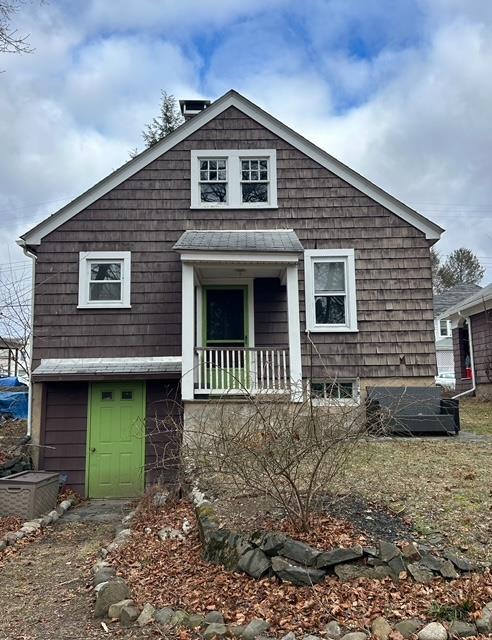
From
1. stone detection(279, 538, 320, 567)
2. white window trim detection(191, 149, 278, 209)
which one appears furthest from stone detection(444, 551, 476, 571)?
white window trim detection(191, 149, 278, 209)

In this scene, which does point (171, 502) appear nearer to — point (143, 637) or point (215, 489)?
point (215, 489)

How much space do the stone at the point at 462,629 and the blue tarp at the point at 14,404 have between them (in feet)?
48.0

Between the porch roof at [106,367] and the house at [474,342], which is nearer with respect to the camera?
the porch roof at [106,367]

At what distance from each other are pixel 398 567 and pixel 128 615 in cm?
206

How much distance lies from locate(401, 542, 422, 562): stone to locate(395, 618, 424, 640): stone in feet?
2.12

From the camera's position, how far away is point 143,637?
3.57 meters

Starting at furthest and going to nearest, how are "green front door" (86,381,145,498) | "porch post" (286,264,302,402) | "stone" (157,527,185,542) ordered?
"green front door" (86,381,145,498), "porch post" (286,264,302,402), "stone" (157,527,185,542)

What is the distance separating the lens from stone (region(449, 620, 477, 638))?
10.1 feet

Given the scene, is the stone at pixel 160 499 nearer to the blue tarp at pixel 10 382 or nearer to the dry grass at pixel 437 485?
→ the dry grass at pixel 437 485

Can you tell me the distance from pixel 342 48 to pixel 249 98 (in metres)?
2.93

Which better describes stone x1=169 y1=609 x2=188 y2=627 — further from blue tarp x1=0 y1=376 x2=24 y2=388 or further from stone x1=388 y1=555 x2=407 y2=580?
blue tarp x1=0 y1=376 x2=24 y2=388

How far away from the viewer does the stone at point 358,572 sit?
3.79 metres

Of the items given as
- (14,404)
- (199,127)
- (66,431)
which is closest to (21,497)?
(66,431)

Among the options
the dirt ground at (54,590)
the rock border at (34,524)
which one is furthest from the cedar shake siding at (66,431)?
→ the dirt ground at (54,590)
